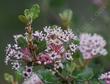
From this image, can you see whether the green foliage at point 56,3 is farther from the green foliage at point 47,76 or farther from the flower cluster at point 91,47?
the green foliage at point 47,76

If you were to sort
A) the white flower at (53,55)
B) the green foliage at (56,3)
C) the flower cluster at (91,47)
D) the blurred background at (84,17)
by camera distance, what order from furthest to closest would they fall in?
the green foliage at (56,3) → the blurred background at (84,17) → the flower cluster at (91,47) → the white flower at (53,55)

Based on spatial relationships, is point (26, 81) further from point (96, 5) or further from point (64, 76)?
point (96, 5)

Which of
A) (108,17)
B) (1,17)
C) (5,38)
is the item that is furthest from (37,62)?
(1,17)

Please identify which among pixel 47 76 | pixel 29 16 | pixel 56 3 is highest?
pixel 56 3

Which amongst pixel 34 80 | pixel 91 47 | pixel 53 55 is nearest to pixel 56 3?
pixel 91 47

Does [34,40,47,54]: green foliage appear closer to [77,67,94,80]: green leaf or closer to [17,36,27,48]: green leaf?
[17,36,27,48]: green leaf

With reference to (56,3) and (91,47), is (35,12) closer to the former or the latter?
(91,47)

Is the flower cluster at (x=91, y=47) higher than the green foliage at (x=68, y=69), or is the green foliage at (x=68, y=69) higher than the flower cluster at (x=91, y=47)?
the flower cluster at (x=91, y=47)

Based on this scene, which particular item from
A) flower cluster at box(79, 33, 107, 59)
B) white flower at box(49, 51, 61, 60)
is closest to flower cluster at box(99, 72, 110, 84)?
white flower at box(49, 51, 61, 60)

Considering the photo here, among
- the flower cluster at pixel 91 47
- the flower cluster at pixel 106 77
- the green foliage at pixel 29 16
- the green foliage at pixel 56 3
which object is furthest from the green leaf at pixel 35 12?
the green foliage at pixel 56 3

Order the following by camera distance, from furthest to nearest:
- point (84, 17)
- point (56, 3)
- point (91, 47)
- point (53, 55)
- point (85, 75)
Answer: point (84, 17) < point (56, 3) < point (91, 47) < point (85, 75) < point (53, 55)

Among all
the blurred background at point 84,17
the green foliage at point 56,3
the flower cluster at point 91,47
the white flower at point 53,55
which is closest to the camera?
the white flower at point 53,55
